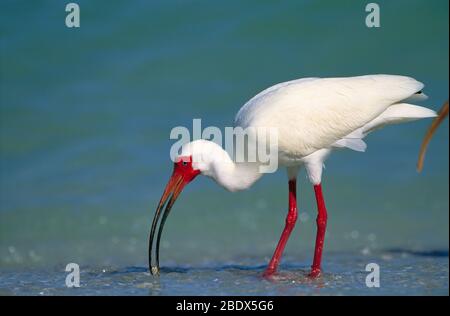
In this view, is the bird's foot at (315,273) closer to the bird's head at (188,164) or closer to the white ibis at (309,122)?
the white ibis at (309,122)

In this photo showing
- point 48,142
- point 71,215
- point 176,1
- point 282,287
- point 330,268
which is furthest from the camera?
point 176,1

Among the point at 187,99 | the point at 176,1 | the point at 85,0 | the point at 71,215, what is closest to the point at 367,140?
the point at 187,99

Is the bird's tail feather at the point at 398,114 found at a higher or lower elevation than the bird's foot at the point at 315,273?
higher

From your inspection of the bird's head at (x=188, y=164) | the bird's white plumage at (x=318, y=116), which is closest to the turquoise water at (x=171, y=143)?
the bird's head at (x=188, y=164)

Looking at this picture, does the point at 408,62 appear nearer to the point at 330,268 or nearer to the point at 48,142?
the point at 48,142

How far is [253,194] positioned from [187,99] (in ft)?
11.6

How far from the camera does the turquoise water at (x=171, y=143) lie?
31.9 feet

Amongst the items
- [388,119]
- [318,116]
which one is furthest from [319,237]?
[388,119]

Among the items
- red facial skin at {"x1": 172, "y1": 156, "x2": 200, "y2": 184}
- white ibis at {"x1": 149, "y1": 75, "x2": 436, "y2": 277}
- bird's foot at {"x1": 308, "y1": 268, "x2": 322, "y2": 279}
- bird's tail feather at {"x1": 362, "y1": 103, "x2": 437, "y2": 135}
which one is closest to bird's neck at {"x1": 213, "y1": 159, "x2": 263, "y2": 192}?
white ibis at {"x1": 149, "y1": 75, "x2": 436, "y2": 277}

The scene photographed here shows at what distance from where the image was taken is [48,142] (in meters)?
16.2

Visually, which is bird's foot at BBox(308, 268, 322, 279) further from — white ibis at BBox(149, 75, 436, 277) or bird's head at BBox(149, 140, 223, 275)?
bird's head at BBox(149, 140, 223, 275)

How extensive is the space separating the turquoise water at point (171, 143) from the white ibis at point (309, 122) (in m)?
1.02

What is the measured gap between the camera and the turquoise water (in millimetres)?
→ 9711

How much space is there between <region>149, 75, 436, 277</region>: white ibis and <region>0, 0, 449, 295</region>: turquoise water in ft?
3.36
